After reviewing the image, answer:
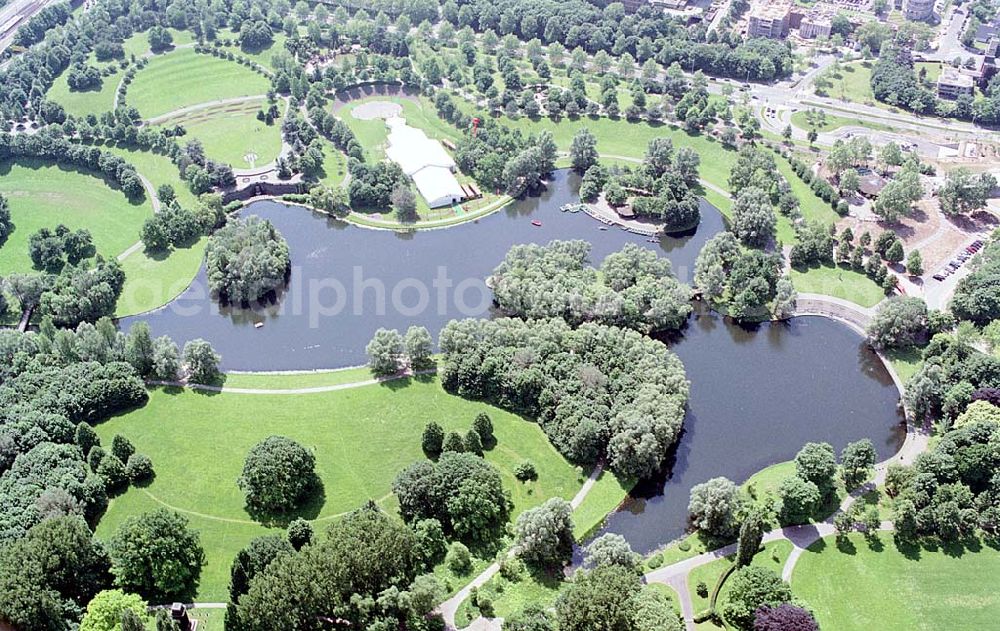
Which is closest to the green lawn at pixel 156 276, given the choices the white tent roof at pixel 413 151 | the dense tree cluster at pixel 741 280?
the white tent roof at pixel 413 151

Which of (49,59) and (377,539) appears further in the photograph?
(49,59)

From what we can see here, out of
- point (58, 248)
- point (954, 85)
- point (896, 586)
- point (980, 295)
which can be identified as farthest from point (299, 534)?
point (954, 85)

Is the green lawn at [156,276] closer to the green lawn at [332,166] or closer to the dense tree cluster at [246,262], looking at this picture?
the dense tree cluster at [246,262]

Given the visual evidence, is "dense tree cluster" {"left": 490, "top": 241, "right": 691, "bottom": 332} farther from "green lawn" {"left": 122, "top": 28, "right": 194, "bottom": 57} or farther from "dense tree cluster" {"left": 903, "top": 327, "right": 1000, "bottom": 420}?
"green lawn" {"left": 122, "top": 28, "right": 194, "bottom": 57}

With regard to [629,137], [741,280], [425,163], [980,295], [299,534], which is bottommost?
[299,534]

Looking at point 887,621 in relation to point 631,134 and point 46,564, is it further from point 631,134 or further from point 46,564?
point 631,134

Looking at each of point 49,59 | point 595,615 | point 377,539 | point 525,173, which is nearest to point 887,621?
point 595,615

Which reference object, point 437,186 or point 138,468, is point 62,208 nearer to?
point 437,186
